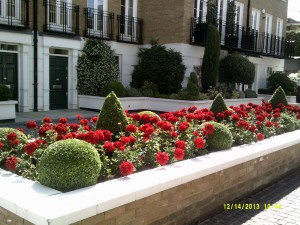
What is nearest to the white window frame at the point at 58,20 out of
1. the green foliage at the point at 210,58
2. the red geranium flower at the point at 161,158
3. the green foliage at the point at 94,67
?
the green foliage at the point at 94,67

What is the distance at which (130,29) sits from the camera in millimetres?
18156

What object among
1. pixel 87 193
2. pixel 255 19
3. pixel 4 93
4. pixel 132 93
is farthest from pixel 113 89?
pixel 255 19

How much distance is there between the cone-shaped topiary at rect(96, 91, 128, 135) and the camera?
5.02m

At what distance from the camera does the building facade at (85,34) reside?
532 inches

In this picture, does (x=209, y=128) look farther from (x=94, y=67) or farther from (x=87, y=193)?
(x=94, y=67)

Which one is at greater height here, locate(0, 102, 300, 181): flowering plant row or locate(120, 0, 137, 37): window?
locate(120, 0, 137, 37): window

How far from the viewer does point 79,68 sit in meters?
15.4

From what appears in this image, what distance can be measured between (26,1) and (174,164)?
1131cm

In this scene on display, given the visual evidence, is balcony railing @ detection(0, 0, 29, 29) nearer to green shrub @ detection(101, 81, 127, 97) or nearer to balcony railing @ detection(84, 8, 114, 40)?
balcony railing @ detection(84, 8, 114, 40)

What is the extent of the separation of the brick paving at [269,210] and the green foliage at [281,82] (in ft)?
63.7

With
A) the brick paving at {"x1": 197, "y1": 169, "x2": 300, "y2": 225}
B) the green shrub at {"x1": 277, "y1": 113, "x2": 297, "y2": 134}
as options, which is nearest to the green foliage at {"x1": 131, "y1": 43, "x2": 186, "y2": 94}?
the green shrub at {"x1": 277, "y1": 113, "x2": 297, "y2": 134}

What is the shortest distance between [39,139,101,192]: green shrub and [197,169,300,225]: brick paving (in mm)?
1712

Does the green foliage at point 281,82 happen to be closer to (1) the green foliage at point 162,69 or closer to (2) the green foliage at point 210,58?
(2) the green foliage at point 210,58

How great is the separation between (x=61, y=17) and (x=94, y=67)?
8.31ft
